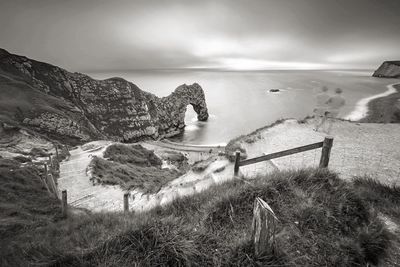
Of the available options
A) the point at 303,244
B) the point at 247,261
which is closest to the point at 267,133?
the point at 303,244

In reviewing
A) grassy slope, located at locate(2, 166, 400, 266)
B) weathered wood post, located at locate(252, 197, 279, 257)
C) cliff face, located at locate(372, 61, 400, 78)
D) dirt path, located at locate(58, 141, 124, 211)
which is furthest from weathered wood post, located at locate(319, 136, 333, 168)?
cliff face, located at locate(372, 61, 400, 78)

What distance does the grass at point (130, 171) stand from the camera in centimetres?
1889

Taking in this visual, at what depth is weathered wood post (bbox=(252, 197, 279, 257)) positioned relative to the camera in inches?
103

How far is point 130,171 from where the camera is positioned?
2509cm

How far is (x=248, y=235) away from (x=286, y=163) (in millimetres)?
8409

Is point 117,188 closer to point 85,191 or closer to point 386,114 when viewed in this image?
point 85,191

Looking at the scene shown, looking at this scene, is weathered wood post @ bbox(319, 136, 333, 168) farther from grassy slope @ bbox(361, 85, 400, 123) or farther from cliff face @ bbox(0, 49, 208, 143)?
cliff face @ bbox(0, 49, 208, 143)

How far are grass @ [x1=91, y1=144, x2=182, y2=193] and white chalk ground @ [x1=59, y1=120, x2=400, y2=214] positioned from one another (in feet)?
3.44

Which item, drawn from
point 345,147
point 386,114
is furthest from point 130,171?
point 386,114

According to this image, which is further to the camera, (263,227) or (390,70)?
(390,70)

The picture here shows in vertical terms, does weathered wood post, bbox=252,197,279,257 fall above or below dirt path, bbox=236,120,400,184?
above

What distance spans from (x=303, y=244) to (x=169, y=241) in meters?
2.45

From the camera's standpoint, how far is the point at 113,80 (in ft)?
309

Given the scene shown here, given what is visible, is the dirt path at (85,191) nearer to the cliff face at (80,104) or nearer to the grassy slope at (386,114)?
the grassy slope at (386,114)
